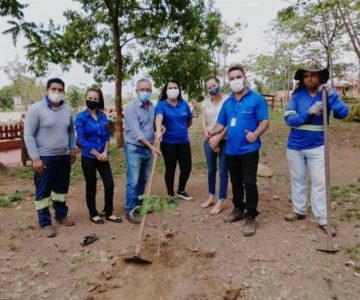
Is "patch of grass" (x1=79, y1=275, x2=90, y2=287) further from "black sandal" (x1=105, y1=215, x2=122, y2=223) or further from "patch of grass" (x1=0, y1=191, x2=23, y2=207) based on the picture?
"patch of grass" (x1=0, y1=191, x2=23, y2=207)

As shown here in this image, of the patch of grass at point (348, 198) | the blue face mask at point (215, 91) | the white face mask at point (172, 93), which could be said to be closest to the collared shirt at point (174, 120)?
the white face mask at point (172, 93)

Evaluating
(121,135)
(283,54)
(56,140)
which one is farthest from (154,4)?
(283,54)

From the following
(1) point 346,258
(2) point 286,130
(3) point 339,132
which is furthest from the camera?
(2) point 286,130

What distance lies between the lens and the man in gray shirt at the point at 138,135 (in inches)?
185

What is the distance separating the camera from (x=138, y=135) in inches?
182

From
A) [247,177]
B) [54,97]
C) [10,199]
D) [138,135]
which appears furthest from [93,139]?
[10,199]

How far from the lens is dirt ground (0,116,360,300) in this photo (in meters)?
3.31

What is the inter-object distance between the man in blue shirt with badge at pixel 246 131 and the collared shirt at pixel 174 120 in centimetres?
84

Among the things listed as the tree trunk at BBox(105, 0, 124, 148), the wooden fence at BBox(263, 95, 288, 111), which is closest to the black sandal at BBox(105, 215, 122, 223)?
the tree trunk at BBox(105, 0, 124, 148)

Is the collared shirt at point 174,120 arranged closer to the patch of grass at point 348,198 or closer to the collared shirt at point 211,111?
the collared shirt at point 211,111

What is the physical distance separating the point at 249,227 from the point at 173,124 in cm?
165

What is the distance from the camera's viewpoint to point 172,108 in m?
5.03

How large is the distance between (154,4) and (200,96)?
2.64 meters

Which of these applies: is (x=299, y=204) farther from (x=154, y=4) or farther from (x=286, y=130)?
(x=286, y=130)
